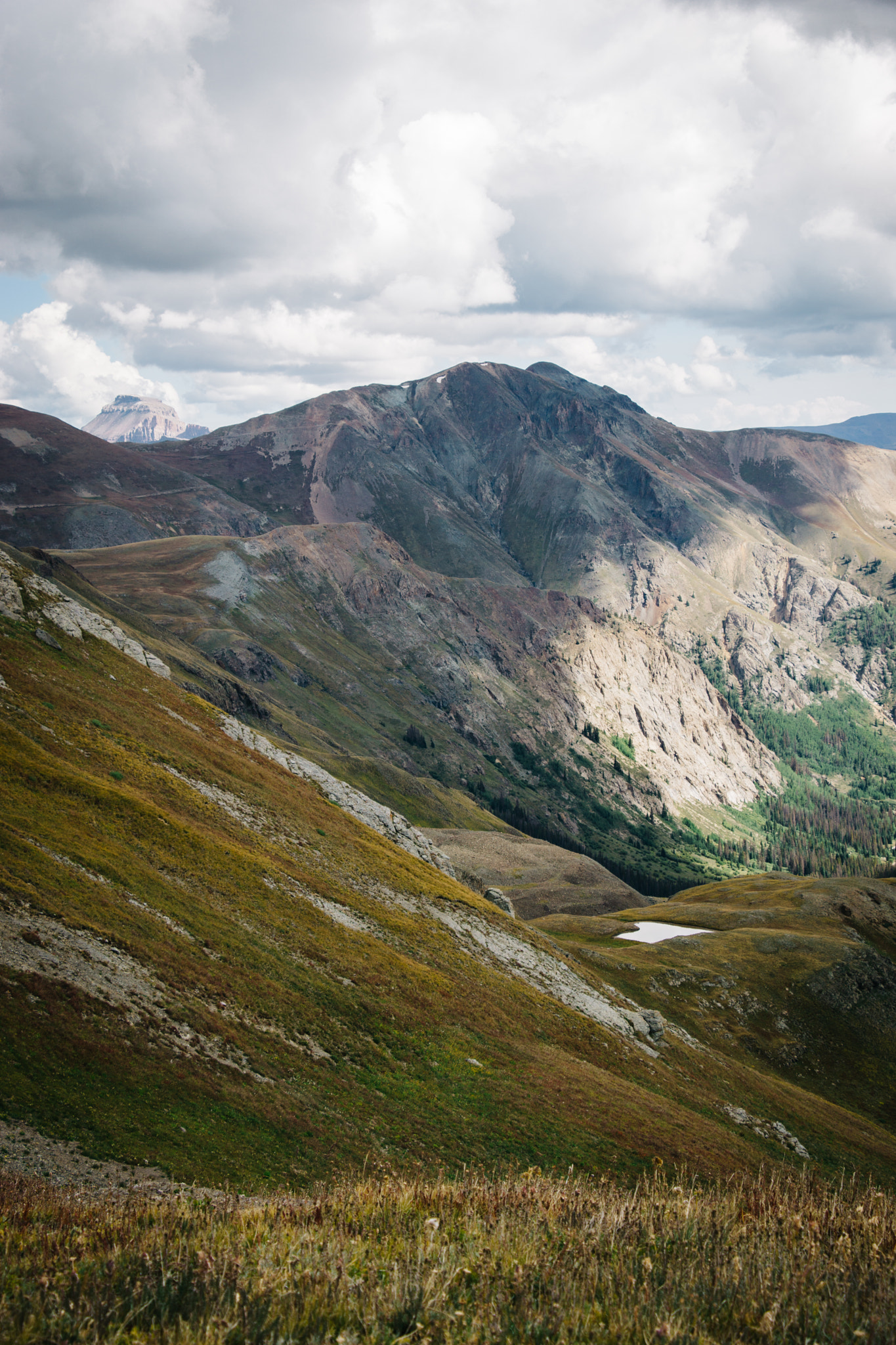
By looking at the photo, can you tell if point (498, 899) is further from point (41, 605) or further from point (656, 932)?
point (41, 605)

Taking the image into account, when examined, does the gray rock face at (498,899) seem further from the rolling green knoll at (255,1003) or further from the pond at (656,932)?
the pond at (656,932)

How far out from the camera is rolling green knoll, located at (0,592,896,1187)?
995 inches

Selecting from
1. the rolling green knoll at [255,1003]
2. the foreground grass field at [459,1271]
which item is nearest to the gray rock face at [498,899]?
the rolling green knoll at [255,1003]

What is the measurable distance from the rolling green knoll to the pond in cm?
3489

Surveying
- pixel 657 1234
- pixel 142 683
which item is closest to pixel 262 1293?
pixel 657 1234

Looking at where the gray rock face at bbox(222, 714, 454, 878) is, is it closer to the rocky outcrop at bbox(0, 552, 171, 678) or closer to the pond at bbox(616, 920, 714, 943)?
the rocky outcrop at bbox(0, 552, 171, 678)

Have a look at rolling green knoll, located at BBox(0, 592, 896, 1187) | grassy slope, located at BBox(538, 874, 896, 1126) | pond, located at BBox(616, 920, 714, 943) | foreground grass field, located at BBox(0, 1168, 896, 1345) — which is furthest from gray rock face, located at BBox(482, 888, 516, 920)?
foreground grass field, located at BBox(0, 1168, 896, 1345)

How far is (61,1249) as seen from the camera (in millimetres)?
11273

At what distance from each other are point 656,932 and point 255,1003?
83.9 meters

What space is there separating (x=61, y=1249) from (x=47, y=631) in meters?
56.4

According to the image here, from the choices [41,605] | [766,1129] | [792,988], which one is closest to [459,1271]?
[766,1129]

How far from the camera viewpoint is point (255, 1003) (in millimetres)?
32938

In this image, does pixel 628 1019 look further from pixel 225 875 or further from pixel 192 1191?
pixel 192 1191

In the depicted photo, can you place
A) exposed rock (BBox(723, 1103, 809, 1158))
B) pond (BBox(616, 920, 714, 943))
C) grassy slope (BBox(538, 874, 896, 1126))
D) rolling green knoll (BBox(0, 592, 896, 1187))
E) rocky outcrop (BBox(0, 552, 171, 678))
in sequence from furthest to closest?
pond (BBox(616, 920, 714, 943)) < grassy slope (BBox(538, 874, 896, 1126)) < rocky outcrop (BBox(0, 552, 171, 678)) < exposed rock (BBox(723, 1103, 809, 1158)) < rolling green knoll (BBox(0, 592, 896, 1187))
